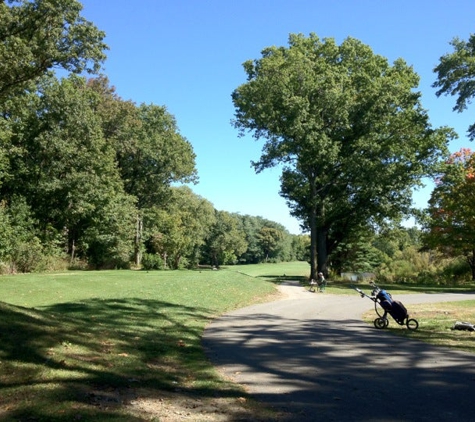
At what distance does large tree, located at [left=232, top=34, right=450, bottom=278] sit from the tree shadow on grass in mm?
22544

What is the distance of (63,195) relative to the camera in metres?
37.2

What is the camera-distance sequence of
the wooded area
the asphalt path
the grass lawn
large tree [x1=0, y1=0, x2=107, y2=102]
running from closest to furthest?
the grass lawn, the asphalt path, large tree [x1=0, y1=0, x2=107, y2=102], the wooded area

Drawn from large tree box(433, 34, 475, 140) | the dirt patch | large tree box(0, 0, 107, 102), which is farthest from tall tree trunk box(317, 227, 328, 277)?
the dirt patch

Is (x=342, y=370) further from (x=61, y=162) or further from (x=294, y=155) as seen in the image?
(x=61, y=162)

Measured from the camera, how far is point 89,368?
638 cm

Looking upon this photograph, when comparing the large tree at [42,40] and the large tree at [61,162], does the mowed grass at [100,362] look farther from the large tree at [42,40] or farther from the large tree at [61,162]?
the large tree at [61,162]

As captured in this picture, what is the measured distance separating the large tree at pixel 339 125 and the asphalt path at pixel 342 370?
19.6 metres

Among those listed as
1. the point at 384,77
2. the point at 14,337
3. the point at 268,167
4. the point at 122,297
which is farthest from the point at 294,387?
the point at 384,77

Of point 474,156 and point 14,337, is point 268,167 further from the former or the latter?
point 14,337

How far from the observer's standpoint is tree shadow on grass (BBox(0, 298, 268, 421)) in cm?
472

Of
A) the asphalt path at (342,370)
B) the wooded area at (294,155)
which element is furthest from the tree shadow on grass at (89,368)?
the wooded area at (294,155)

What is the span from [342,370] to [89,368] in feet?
13.8

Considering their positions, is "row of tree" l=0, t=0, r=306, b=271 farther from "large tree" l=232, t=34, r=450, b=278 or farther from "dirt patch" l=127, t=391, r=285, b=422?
"dirt patch" l=127, t=391, r=285, b=422

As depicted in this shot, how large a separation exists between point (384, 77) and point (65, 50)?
77.5 ft
